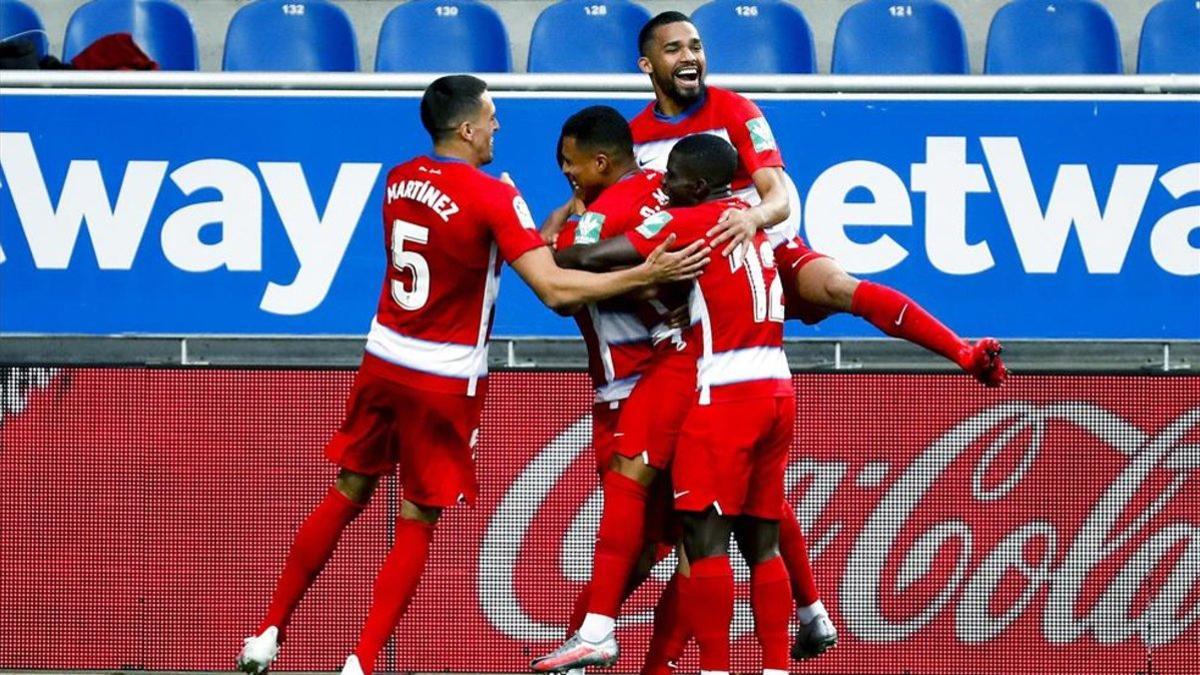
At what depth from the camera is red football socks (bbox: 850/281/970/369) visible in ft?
19.9

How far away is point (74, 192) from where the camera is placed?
7934 millimetres

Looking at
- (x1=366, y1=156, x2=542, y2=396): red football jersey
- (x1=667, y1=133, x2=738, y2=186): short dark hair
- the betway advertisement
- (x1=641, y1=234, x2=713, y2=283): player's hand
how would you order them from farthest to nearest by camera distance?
the betway advertisement, (x1=366, y1=156, x2=542, y2=396): red football jersey, (x1=667, y1=133, x2=738, y2=186): short dark hair, (x1=641, y1=234, x2=713, y2=283): player's hand

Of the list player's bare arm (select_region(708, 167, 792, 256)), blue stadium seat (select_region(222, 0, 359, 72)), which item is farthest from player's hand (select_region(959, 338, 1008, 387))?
blue stadium seat (select_region(222, 0, 359, 72))

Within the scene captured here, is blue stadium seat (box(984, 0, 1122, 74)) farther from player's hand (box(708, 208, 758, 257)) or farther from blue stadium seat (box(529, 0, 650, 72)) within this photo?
player's hand (box(708, 208, 758, 257))

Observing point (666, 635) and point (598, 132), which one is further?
point (666, 635)

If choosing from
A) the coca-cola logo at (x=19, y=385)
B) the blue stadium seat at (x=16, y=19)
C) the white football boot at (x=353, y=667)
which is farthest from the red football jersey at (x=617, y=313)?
the blue stadium seat at (x=16, y=19)

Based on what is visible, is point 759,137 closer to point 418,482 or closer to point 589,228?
point 589,228

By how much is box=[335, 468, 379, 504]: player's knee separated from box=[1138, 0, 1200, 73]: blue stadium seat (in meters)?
5.14

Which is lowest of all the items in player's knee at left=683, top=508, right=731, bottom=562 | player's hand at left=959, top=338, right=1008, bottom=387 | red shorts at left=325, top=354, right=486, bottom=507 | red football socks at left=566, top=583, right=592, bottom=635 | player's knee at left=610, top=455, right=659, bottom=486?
red football socks at left=566, top=583, right=592, bottom=635

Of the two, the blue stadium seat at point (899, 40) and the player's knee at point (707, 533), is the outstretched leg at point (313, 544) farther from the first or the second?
the blue stadium seat at point (899, 40)

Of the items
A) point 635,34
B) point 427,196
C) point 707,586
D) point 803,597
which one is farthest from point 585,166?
point 635,34

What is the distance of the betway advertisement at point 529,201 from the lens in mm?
7832

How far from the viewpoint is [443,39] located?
964cm

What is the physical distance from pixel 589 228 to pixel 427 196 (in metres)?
0.49
